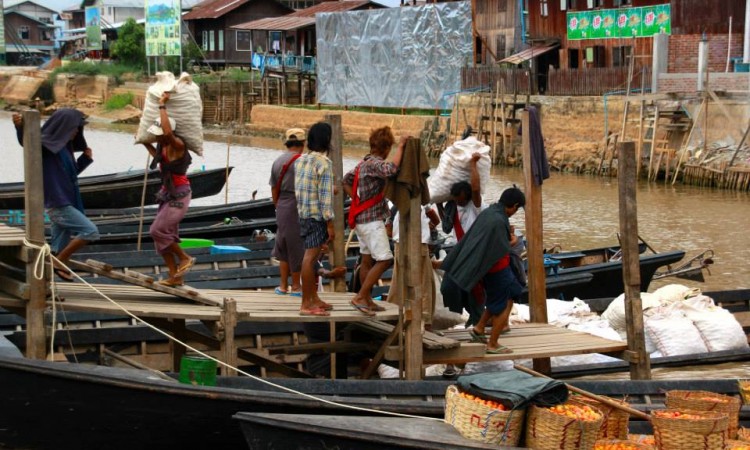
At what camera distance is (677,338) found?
10594 millimetres

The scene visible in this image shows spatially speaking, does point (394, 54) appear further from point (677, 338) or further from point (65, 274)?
point (65, 274)

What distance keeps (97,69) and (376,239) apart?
55322 mm

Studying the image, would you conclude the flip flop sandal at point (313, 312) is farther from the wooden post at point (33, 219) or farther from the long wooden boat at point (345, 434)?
the wooden post at point (33, 219)

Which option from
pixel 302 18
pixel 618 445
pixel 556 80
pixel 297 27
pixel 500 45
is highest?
pixel 302 18

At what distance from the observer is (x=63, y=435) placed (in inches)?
295

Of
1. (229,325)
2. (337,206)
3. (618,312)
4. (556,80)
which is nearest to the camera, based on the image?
(229,325)

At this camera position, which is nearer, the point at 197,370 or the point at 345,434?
the point at 345,434

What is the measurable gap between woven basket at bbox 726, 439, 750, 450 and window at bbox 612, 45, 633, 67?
28.5 meters

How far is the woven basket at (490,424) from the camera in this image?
6180 millimetres

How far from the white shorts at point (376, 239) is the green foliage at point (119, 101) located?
4902 centimetres

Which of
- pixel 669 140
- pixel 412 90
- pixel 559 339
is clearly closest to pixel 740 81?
pixel 669 140

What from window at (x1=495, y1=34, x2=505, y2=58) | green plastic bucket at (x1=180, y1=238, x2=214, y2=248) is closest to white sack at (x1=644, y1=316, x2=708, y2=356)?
green plastic bucket at (x1=180, y1=238, x2=214, y2=248)

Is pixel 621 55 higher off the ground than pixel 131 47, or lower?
lower

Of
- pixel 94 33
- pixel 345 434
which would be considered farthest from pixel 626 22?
pixel 94 33
